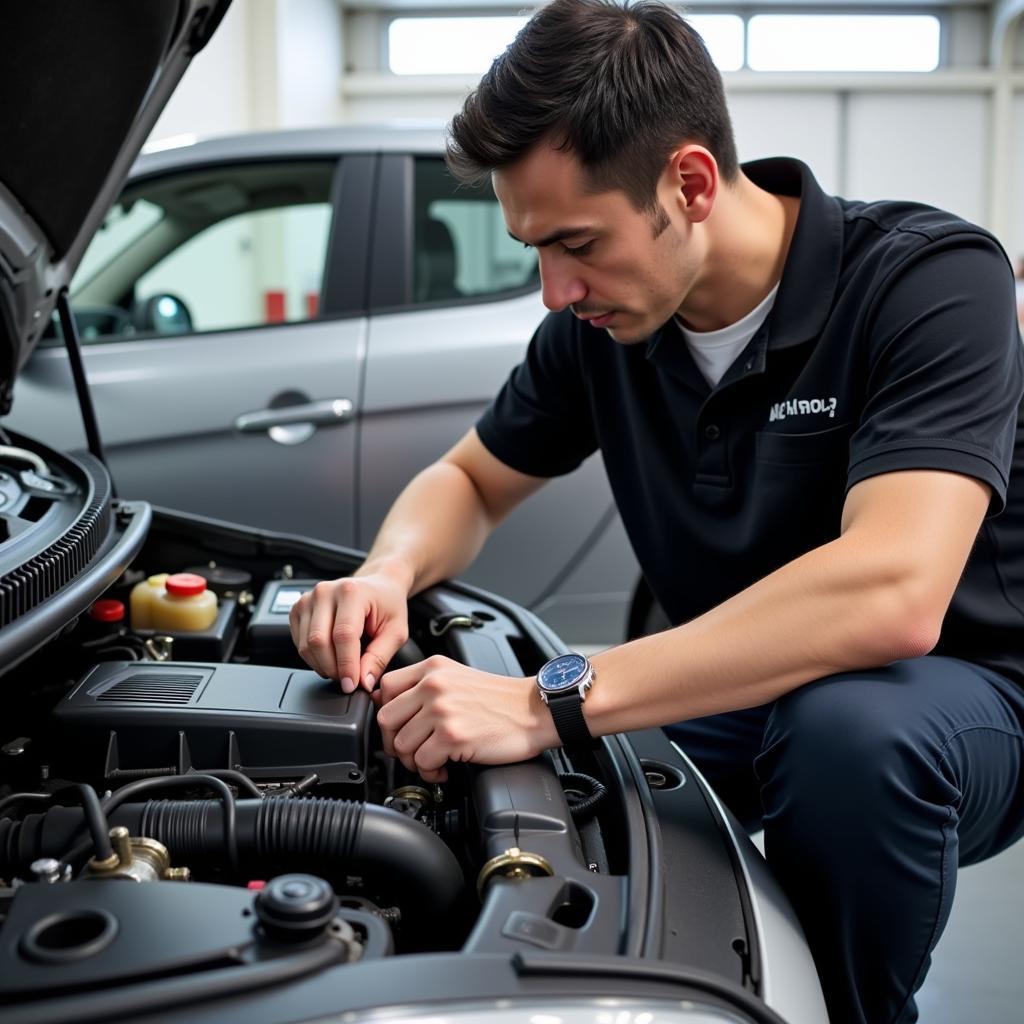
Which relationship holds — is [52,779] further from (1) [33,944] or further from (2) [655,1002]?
(2) [655,1002]

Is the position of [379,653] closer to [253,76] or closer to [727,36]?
[253,76]

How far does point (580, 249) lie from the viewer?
4.11ft

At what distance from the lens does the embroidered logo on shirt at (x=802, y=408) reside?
49.7 inches

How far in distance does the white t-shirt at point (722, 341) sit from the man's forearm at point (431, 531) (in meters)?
0.39

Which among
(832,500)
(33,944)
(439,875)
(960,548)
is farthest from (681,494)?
(33,944)

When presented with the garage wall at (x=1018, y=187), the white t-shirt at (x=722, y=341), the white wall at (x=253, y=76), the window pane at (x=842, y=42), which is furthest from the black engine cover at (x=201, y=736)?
the garage wall at (x=1018, y=187)

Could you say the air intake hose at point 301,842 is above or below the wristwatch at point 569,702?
below

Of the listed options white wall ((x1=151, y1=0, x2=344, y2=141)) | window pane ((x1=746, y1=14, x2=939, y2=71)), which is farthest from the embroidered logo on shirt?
window pane ((x1=746, y1=14, x2=939, y2=71))

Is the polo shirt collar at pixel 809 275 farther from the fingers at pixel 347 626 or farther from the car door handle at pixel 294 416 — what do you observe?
the car door handle at pixel 294 416

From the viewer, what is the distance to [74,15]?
3.81 feet

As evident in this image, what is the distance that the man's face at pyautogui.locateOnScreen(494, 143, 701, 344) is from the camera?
3.98 ft

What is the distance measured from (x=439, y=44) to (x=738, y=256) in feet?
26.6

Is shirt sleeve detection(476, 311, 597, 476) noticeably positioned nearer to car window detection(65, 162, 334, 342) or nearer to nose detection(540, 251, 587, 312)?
nose detection(540, 251, 587, 312)

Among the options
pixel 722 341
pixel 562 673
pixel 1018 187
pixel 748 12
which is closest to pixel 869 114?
pixel 748 12
